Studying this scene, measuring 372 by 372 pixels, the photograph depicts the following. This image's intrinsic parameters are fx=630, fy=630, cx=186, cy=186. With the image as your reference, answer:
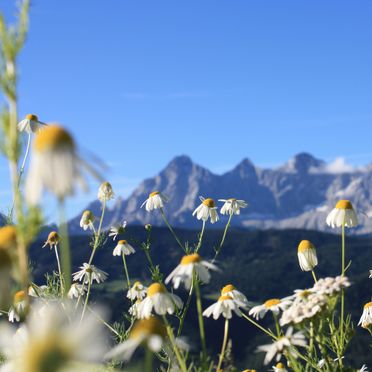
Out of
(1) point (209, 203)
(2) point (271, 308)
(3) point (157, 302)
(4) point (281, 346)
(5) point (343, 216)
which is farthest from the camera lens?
(1) point (209, 203)

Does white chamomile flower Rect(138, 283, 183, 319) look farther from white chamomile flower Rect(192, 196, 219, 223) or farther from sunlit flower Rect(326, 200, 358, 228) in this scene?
white chamomile flower Rect(192, 196, 219, 223)

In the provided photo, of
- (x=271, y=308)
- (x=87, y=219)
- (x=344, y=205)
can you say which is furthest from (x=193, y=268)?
(x=87, y=219)

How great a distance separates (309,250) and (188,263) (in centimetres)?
273

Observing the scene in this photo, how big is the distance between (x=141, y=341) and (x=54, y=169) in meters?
1.07

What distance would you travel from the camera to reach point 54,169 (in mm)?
2355

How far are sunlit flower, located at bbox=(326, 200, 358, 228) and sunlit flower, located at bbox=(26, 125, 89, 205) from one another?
197 inches

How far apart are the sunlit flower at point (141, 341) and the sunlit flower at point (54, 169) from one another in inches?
31.5

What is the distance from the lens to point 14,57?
2.93 m

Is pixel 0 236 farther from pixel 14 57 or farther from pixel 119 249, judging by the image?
pixel 119 249

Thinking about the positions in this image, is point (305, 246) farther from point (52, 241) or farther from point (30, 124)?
point (30, 124)

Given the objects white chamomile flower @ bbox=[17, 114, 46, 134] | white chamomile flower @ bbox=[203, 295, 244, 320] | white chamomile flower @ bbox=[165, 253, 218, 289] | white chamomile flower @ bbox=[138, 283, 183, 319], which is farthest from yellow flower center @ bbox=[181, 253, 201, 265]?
white chamomile flower @ bbox=[17, 114, 46, 134]

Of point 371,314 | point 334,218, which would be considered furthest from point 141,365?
point 371,314

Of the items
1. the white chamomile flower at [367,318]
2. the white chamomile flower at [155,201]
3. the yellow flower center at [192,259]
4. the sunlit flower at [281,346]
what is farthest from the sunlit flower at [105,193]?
the sunlit flower at [281,346]

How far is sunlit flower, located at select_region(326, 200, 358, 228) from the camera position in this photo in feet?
23.4
